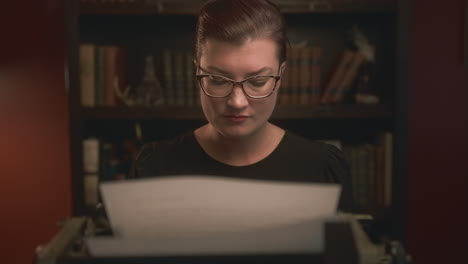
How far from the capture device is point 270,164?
1.09m

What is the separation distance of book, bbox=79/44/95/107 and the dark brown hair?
991 millimetres

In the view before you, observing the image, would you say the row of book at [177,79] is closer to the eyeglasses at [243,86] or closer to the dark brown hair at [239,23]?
the dark brown hair at [239,23]

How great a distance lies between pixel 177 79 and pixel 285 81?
1.47ft

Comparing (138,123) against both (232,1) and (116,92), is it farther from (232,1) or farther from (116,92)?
(232,1)

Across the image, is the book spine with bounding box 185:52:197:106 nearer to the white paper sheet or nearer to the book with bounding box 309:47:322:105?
the book with bounding box 309:47:322:105

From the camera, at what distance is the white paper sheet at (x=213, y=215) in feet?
1.51

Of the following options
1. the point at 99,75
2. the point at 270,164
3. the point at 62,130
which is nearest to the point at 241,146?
the point at 270,164

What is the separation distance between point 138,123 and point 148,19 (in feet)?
1.59

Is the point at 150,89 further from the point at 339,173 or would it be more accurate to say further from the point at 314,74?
the point at 339,173

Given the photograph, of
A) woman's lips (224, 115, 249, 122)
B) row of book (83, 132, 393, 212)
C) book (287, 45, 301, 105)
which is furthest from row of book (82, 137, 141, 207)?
woman's lips (224, 115, 249, 122)

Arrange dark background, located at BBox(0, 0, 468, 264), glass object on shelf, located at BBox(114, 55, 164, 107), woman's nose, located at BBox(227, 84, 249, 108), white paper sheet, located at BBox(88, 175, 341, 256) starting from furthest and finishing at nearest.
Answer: dark background, located at BBox(0, 0, 468, 264) < glass object on shelf, located at BBox(114, 55, 164, 107) < woman's nose, located at BBox(227, 84, 249, 108) < white paper sheet, located at BBox(88, 175, 341, 256)

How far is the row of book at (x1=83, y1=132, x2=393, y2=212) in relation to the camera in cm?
192

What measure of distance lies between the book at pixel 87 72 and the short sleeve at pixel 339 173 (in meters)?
1.09

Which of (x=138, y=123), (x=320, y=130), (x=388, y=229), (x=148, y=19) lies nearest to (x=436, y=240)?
(x=388, y=229)
